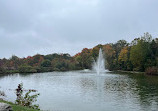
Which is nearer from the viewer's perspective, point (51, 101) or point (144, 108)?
point (144, 108)

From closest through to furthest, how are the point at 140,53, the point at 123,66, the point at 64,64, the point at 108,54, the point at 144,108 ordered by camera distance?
the point at 144,108 < the point at 140,53 < the point at 123,66 < the point at 108,54 < the point at 64,64

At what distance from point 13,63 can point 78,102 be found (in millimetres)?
66647

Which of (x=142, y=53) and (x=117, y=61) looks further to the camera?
(x=117, y=61)

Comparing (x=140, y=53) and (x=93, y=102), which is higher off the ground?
(x=140, y=53)

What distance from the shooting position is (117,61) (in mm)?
69438

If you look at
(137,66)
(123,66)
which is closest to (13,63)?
(123,66)

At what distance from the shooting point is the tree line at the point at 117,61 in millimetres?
53375

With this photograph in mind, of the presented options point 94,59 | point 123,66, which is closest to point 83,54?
point 94,59

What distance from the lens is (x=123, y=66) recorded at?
66.3 m

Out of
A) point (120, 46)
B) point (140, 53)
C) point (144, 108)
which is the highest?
point (120, 46)

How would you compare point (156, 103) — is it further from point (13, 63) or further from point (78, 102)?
point (13, 63)

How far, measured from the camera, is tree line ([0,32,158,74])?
53.4 meters

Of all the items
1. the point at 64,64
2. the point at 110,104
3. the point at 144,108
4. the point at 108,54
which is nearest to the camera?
the point at 144,108

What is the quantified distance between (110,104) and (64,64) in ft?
217
